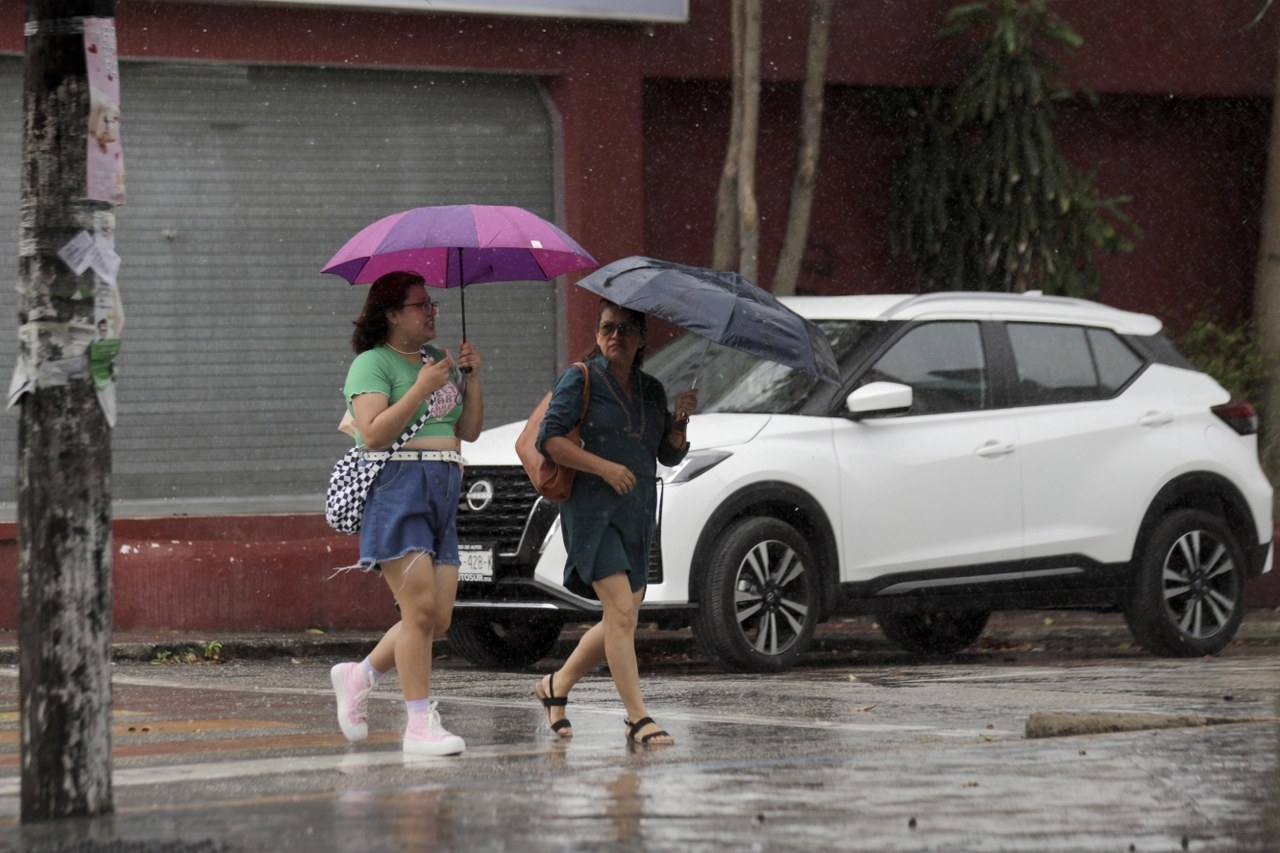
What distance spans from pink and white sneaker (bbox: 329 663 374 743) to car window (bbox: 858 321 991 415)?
14.0ft

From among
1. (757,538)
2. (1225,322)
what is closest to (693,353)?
(757,538)

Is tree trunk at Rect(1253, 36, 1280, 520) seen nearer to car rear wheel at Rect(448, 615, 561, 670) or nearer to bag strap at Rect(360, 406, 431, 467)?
car rear wheel at Rect(448, 615, 561, 670)

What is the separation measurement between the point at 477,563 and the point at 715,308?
3519 millimetres

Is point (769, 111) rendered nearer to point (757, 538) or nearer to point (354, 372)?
point (757, 538)

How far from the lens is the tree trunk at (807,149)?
55.3ft

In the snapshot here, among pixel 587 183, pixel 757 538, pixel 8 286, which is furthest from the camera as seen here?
pixel 587 183

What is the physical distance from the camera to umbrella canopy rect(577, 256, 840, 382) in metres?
8.39

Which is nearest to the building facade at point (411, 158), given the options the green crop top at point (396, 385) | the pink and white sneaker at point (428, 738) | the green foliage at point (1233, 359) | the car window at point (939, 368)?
the green foliage at point (1233, 359)

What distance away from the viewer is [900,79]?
18.3 metres

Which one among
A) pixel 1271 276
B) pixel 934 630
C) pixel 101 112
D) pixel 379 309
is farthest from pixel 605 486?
pixel 1271 276

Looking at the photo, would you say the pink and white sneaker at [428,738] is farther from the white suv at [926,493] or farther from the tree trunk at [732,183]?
the tree trunk at [732,183]

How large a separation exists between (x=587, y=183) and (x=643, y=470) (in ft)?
28.8

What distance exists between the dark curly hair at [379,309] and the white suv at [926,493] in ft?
10.1

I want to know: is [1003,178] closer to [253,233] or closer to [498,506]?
[253,233]
